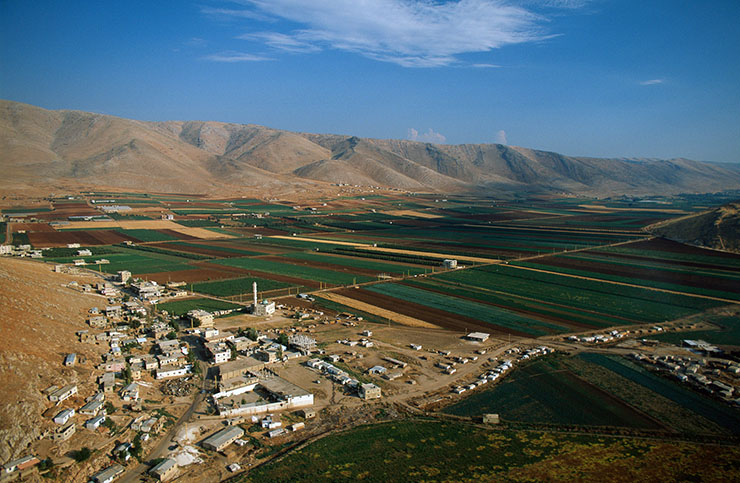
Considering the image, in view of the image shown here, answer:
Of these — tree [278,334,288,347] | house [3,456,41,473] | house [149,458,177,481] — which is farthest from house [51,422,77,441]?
tree [278,334,288,347]

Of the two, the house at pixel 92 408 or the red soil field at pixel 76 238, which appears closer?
the house at pixel 92 408

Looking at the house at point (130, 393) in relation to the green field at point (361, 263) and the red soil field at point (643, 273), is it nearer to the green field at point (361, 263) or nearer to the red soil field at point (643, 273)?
the green field at point (361, 263)

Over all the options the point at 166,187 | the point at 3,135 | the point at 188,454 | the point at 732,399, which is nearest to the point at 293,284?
the point at 188,454

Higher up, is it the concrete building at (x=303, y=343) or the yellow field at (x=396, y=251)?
the yellow field at (x=396, y=251)

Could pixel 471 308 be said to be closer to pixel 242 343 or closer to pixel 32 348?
pixel 242 343

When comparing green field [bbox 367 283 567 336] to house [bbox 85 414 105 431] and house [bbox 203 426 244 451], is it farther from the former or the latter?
house [bbox 85 414 105 431]

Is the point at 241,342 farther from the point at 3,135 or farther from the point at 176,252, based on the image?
the point at 3,135

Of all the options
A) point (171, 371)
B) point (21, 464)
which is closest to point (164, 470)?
point (21, 464)

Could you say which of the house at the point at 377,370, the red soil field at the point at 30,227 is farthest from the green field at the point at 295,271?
the red soil field at the point at 30,227
